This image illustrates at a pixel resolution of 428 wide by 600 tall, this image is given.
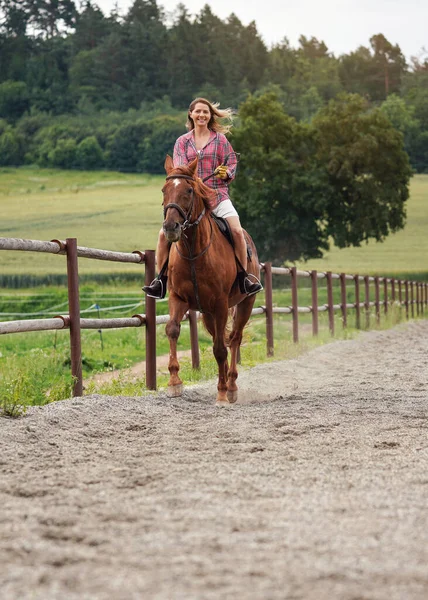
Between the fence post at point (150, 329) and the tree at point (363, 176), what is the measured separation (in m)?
32.8

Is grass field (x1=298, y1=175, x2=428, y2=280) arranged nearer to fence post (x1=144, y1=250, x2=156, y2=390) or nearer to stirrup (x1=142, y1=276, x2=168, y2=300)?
fence post (x1=144, y1=250, x2=156, y2=390)

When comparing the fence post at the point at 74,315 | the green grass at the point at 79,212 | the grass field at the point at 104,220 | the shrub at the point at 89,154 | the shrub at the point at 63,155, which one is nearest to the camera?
the fence post at the point at 74,315

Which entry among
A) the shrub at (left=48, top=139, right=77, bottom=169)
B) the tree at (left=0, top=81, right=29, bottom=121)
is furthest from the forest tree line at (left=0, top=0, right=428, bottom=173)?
the shrub at (left=48, top=139, right=77, bottom=169)

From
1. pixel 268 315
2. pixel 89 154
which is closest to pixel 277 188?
pixel 268 315

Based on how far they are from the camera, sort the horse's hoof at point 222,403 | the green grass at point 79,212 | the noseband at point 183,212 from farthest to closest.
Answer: the green grass at point 79,212 < the horse's hoof at point 222,403 < the noseband at point 183,212

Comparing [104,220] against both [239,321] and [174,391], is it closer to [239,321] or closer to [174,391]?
[239,321]

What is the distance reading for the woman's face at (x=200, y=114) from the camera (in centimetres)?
744

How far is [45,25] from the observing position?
10119cm

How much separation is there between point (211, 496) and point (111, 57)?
9506 centimetres

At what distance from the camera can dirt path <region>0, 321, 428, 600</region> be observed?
2582 mm

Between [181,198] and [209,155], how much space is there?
3.30 feet

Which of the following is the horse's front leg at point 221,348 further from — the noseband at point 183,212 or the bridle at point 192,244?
the noseband at point 183,212

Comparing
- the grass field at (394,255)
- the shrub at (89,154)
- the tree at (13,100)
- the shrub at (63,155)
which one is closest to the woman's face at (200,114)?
the grass field at (394,255)

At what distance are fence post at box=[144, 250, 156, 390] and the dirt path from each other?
3.64 ft
